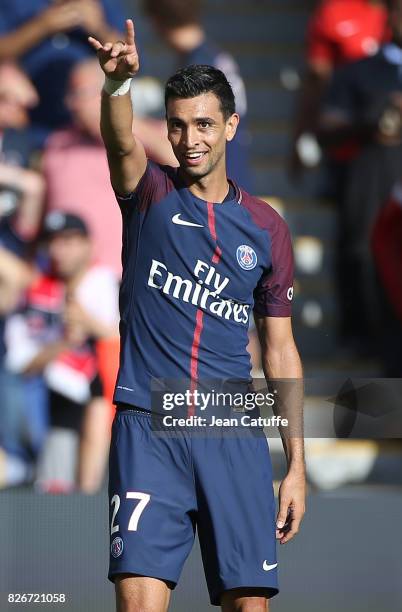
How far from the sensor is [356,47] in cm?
809

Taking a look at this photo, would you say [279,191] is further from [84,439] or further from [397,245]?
[84,439]

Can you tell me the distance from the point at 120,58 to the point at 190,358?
3.13 ft

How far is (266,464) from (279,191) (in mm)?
4730

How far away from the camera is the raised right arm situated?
12.1 feet

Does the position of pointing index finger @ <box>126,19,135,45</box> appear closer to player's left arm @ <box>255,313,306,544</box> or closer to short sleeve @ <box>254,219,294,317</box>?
short sleeve @ <box>254,219,294,317</box>

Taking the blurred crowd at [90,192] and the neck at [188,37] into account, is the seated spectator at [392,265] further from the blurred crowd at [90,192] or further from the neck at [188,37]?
the neck at [188,37]

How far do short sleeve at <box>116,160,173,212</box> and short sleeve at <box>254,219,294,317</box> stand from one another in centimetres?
41

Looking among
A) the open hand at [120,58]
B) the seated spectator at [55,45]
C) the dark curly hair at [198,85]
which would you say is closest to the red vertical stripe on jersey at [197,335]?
the dark curly hair at [198,85]

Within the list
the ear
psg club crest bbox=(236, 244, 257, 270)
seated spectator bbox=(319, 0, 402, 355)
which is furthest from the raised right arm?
seated spectator bbox=(319, 0, 402, 355)

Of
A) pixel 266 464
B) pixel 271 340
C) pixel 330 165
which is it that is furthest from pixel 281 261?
pixel 330 165

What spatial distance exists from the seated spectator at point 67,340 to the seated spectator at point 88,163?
0.14 metres

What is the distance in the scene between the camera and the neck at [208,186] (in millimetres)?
4031

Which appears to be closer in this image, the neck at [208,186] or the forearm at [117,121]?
the forearm at [117,121]

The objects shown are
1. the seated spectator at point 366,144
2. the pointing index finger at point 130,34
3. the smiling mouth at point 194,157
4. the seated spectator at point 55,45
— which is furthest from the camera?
the seated spectator at point 366,144
